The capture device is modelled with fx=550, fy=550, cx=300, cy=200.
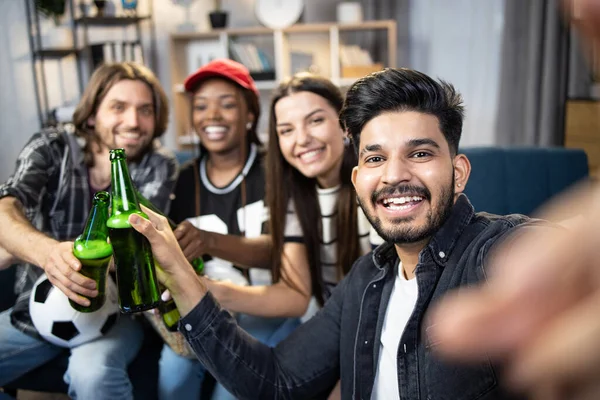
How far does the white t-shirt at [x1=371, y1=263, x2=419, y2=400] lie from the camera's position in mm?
1053

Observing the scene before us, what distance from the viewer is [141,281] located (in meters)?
1.02

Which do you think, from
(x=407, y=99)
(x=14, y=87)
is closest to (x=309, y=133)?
(x=407, y=99)

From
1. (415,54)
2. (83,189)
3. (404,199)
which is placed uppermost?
(415,54)

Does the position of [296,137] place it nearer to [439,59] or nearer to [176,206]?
[176,206]

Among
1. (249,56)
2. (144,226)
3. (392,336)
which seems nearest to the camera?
(144,226)

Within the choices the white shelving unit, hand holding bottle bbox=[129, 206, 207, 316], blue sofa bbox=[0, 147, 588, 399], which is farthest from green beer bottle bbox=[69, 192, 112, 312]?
the white shelving unit

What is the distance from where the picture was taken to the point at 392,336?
1075 mm

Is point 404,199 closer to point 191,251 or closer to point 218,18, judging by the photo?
point 191,251

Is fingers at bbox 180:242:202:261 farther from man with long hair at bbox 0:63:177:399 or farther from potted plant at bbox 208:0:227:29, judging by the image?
potted plant at bbox 208:0:227:29

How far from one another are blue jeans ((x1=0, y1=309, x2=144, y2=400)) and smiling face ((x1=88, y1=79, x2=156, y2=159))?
58 centimetres

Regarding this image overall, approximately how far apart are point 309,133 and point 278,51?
2.57 metres

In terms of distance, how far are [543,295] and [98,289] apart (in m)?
1.10

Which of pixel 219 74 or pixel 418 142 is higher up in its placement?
pixel 219 74

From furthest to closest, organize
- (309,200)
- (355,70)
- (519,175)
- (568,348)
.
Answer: (355,70)
(519,175)
(309,200)
(568,348)
